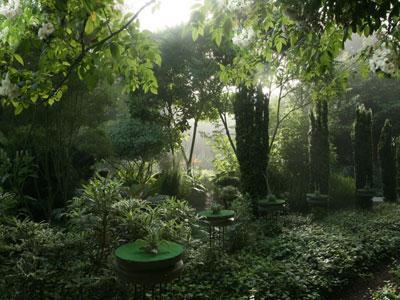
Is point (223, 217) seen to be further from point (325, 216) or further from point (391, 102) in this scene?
point (391, 102)

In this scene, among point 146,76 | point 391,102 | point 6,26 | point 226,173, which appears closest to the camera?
point 6,26

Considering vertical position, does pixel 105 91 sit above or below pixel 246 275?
above

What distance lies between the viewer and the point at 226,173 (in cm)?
1220

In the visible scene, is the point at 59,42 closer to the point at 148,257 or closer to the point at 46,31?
the point at 46,31

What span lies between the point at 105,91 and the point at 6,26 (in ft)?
19.8

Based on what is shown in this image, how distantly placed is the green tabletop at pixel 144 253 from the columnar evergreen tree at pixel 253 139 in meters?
5.55

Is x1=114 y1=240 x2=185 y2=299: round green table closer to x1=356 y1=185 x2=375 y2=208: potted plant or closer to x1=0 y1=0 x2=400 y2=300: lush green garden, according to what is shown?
x1=0 y1=0 x2=400 y2=300: lush green garden

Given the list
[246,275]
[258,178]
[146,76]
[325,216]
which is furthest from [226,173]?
[146,76]

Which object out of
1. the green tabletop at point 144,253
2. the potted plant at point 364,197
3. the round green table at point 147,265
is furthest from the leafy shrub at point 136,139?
the round green table at point 147,265

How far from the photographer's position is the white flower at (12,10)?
183cm

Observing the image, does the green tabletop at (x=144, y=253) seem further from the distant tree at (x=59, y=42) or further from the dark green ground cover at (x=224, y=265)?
the distant tree at (x=59, y=42)

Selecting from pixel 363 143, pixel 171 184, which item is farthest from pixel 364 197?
pixel 171 184

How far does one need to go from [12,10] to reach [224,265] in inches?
161

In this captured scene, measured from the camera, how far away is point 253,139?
8.76 metres
